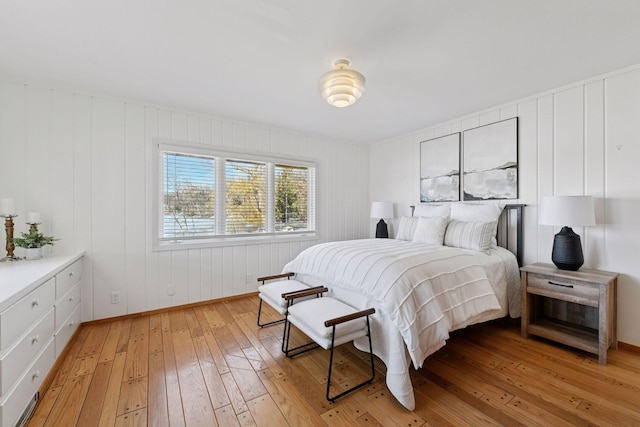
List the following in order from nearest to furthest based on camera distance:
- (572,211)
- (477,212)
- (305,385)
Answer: (305,385) → (572,211) → (477,212)

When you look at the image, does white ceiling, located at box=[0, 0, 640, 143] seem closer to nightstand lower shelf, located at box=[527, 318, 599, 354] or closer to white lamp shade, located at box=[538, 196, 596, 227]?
white lamp shade, located at box=[538, 196, 596, 227]

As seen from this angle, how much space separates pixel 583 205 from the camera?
7.56 feet

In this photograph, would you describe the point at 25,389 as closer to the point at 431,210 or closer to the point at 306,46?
the point at 306,46

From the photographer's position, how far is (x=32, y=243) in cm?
242

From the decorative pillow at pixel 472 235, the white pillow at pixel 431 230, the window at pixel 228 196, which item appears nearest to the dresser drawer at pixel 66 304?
the window at pixel 228 196

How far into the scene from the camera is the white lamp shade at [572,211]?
229 centimetres

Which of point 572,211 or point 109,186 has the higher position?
point 109,186

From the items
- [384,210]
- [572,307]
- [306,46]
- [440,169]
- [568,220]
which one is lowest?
[572,307]

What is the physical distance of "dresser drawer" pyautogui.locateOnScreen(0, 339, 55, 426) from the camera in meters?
1.38

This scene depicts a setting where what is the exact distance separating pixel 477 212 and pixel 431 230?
0.57 meters

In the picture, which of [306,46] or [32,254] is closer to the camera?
[306,46]

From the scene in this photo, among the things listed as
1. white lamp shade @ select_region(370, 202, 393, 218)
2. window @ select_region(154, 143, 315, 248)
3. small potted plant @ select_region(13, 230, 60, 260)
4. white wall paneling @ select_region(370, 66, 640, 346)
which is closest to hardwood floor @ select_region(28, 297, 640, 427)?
white wall paneling @ select_region(370, 66, 640, 346)

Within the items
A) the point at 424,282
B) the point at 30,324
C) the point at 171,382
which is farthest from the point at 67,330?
the point at 424,282

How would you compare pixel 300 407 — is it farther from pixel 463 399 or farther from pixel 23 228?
pixel 23 228
